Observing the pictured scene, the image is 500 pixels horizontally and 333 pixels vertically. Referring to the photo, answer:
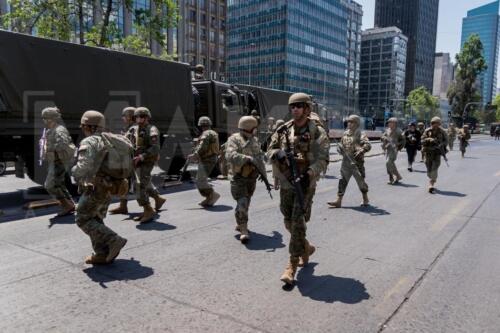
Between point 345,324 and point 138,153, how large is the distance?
14.7ft

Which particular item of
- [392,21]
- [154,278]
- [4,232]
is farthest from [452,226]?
[392,21]

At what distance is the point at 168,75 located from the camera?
450 inches

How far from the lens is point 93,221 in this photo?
4.63 metres

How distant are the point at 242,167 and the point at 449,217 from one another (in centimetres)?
422

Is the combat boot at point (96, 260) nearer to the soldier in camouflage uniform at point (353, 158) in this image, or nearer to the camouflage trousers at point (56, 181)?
the camouflage trousers at point (56, 181)

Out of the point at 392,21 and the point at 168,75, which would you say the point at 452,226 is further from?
the point at 392,21

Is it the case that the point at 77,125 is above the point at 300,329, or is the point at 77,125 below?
above

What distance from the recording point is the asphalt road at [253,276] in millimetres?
3445

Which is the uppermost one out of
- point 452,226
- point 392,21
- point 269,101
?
point 392,21

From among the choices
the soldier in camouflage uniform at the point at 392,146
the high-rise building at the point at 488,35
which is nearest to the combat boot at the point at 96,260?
the soldier in camouflage uniform at the point at 392,146

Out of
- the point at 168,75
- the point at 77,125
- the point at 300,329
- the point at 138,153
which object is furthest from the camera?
the point at 168,75

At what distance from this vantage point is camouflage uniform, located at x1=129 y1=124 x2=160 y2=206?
6.71 meters

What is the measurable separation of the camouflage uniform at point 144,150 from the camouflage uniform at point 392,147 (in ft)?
24.9

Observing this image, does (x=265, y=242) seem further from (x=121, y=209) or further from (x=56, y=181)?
(x=56, y=181)
